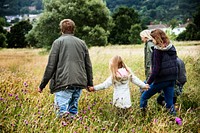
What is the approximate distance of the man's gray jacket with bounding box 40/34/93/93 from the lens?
194 inches

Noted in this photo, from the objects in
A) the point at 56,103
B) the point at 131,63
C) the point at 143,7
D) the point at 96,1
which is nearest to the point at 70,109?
the point at 56,103

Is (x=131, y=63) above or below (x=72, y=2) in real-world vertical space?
below

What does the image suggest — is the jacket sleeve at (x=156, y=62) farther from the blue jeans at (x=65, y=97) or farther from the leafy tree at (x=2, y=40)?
the leafy tree at (x=2, y=40)

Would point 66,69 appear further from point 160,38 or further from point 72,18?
point 72,18

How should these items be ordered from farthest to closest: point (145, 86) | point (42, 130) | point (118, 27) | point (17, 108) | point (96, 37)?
point (118, 27)
point (96, 37)
point (145, 86)
point (17, 108)
point (42, 130)

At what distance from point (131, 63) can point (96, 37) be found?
18.9 m

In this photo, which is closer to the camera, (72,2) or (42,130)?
(42,130)

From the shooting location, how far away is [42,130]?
410cm

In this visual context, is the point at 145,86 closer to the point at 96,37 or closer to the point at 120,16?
the point at 96,37

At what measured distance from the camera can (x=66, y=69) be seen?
4.93 meters

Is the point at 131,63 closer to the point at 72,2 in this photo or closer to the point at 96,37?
the point at 96,37

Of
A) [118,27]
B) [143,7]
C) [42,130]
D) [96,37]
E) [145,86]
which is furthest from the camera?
[143,7]

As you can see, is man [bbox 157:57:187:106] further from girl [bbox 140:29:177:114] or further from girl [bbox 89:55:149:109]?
girl [bbox 89:55:149:109]

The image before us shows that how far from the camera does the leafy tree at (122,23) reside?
46188mm
